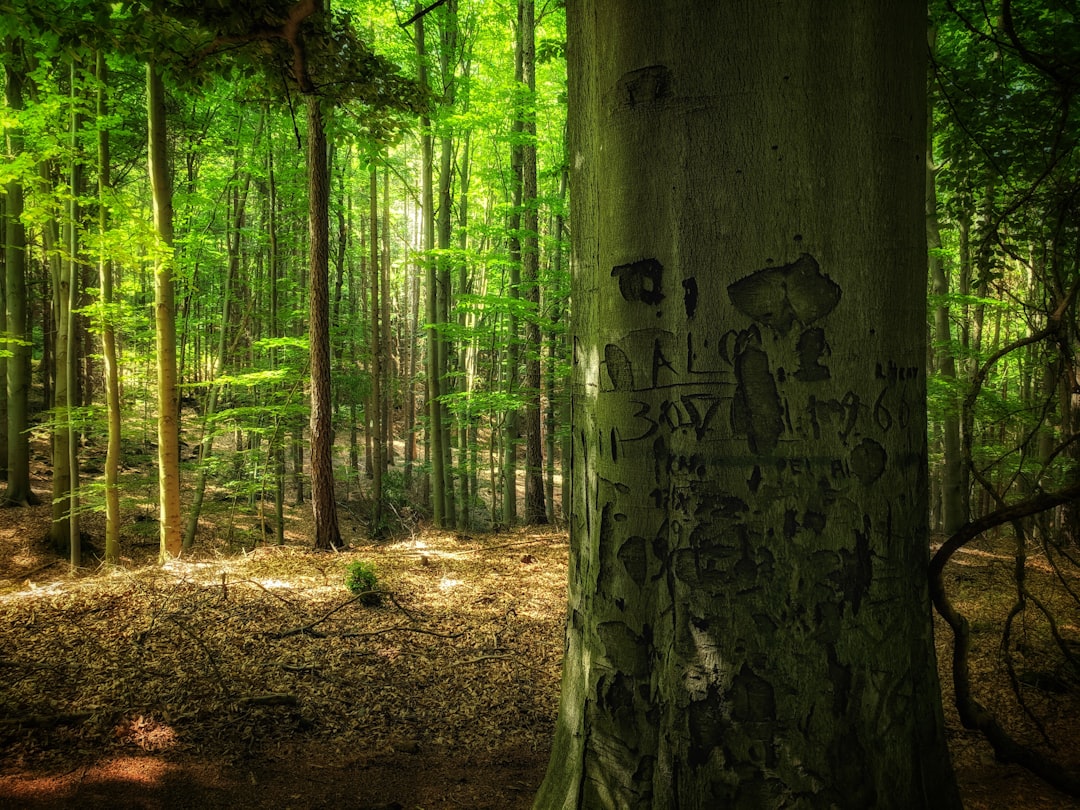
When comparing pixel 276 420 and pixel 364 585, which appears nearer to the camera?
pixel 364 585

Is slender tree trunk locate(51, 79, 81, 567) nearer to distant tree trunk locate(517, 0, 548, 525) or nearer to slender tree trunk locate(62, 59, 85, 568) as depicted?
slender tree trunk locate(62, 59, 85, 568)

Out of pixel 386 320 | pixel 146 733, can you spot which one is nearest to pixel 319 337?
pixel 146 733

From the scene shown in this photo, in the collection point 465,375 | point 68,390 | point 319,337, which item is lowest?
point 68,390

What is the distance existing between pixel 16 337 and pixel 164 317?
648cm

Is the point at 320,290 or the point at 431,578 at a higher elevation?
the point at 320,290

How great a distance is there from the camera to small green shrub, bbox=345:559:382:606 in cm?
545

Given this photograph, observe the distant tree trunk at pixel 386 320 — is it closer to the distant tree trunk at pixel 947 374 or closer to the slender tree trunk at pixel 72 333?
the slender tree trunk at pixel 72 333

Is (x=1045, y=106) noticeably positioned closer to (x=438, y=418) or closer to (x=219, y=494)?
(x=438, y=418)

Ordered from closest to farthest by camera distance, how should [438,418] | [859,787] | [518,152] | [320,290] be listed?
[859,787], [320,290], [438,418], [518,152]

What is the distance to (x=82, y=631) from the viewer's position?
4.24m

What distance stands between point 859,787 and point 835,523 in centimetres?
58

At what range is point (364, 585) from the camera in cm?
565

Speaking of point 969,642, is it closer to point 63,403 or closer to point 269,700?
point 269,700

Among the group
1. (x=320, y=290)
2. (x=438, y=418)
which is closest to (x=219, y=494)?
(x=438, y=418)
